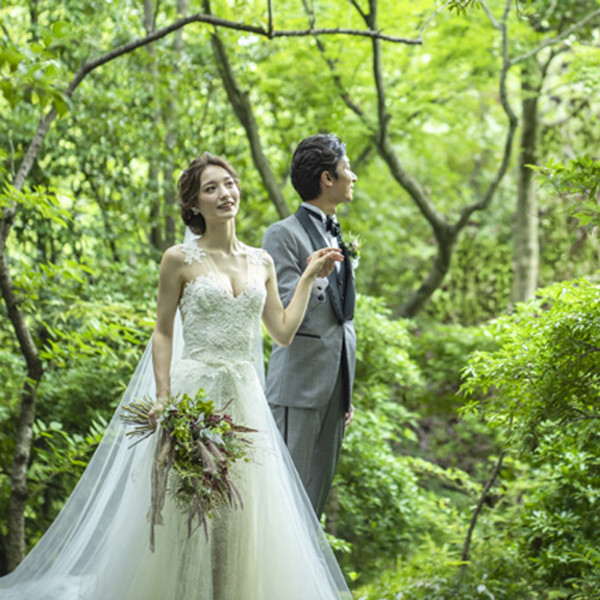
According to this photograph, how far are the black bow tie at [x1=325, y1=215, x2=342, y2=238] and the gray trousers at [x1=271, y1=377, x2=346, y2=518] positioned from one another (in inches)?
26.8

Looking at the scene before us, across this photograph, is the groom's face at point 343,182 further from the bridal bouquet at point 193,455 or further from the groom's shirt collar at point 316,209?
the bridal bouquet at point 193,455

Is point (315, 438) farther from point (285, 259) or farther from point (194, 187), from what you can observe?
point (194, 187)

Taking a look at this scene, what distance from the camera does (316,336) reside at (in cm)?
342

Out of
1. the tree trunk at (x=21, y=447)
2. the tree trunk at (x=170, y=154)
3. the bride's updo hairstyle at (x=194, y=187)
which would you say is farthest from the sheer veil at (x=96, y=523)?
the tree trunk at (x=170, y=154)

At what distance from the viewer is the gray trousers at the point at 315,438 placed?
3389 millimetres

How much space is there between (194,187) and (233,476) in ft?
3.85

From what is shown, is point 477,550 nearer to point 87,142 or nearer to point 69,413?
point 69,413

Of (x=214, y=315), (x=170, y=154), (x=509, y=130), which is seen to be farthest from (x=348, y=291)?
(x=509, y=130)

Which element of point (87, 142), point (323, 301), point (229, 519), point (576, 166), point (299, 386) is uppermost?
point (87, 142)

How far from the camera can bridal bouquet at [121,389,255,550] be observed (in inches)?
107

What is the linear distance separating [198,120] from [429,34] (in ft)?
9.22

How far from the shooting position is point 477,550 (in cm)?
487

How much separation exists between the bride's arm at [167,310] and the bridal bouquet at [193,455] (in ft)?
0.85

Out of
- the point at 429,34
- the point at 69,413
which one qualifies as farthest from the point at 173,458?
the point at 429,34
